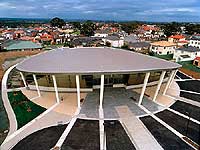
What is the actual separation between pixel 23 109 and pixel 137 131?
44.7 ft

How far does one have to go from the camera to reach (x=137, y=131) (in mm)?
20438

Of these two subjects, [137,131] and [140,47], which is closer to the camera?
[137,131]

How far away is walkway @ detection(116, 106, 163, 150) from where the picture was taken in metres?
18.3

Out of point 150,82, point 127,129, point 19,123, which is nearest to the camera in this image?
point 127,129

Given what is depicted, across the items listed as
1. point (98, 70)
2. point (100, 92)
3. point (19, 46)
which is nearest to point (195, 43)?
point (19, 46)

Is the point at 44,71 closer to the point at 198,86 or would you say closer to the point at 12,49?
Result: the point at 198,86

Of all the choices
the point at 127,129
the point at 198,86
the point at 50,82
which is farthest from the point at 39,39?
the point at 127,129

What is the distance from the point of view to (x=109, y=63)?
25938 mm

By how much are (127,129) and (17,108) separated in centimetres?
1366

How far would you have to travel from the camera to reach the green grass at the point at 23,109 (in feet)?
76.2

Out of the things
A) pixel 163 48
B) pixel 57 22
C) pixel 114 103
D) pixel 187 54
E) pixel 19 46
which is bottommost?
pixel 19 46

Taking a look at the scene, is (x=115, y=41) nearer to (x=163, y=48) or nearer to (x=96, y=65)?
(x=163, y=48)

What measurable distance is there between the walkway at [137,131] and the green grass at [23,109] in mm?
9313

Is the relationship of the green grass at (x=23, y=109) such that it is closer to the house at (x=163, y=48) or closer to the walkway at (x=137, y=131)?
the walkway at (x=137, y=131)
